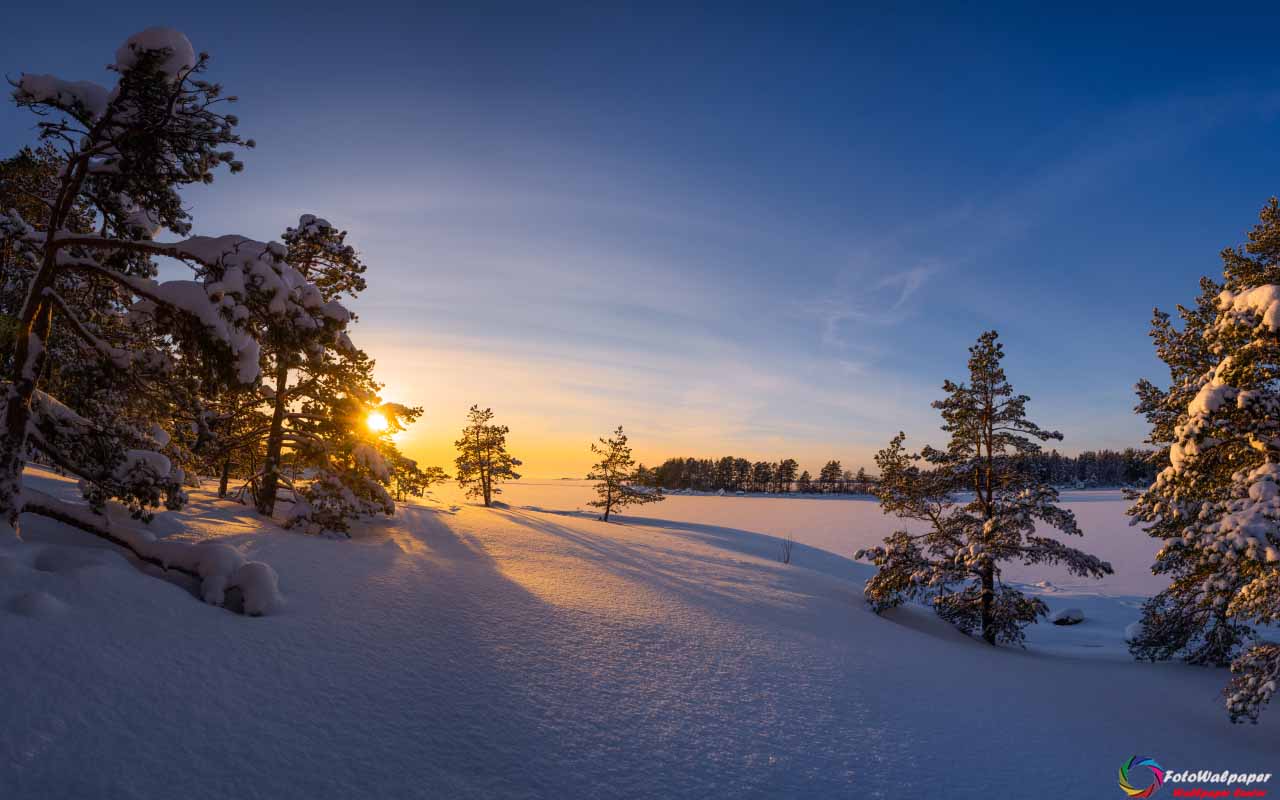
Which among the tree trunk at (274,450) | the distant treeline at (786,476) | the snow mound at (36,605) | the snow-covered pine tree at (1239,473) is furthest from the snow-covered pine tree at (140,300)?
the distant treeline at (786,476)

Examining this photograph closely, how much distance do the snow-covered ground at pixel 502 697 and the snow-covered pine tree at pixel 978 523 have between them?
2.59 metres

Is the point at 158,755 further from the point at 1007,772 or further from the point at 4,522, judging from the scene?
the point at 1007,772

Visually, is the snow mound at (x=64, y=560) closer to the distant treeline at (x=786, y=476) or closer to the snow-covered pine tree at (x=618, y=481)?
the snow-covered pine tree at (x=618, y=481)

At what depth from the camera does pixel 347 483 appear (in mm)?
11859

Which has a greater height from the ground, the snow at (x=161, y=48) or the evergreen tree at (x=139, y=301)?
the snow at (x=161, y=48)

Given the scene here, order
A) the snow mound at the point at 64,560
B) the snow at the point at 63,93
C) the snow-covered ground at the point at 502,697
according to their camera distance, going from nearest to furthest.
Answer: the snow-covered ground at the point at 502,697 → the snow mound at the point at 64,560 → the snow at the point at 63,93

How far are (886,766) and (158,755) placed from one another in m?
5.57

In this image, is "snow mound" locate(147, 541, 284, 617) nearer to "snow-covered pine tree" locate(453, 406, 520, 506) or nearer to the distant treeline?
"snow-covered pine tree" locate(453, 406, 520, 506)

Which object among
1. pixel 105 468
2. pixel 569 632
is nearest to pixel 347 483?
pixel 105 468

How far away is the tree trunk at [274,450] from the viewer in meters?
12.3

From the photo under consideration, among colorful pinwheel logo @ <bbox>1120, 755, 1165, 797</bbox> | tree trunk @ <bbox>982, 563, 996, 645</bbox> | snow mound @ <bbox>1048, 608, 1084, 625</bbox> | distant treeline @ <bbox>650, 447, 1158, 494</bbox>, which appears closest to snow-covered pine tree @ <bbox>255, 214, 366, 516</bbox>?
colorful pinwheel logo @ <bbox>1120, 755, 1165, 797</bbox>

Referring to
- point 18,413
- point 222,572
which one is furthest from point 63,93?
point 222,572

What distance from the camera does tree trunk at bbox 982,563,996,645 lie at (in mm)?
12531

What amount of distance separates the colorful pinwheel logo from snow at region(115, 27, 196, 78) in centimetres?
1266
